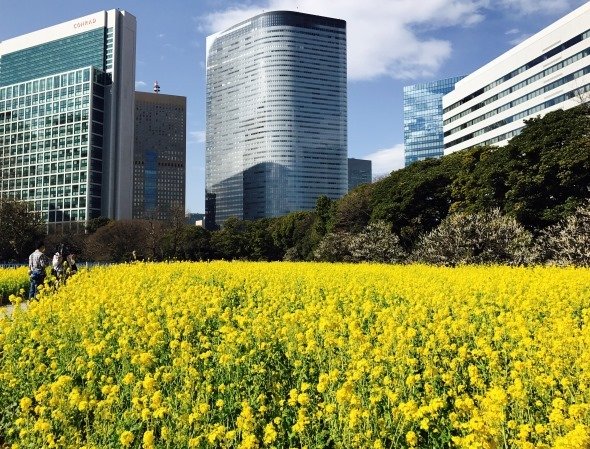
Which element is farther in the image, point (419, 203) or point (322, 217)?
point (322, 217)

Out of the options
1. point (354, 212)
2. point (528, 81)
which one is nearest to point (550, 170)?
point (354, 212)

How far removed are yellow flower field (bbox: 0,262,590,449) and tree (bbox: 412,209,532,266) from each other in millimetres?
14552

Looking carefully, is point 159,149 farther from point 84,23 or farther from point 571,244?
point 571,244

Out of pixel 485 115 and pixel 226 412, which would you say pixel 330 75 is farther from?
pixel 226 412

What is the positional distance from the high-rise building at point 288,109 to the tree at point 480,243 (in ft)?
448

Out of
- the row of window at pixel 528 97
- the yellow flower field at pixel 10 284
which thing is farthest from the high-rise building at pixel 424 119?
the yellow flower field at pixel 10 284

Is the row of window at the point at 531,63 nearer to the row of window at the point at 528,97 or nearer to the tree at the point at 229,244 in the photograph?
the row of window at the point at 528,97

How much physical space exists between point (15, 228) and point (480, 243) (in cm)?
4144

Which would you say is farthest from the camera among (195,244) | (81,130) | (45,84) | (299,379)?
(45,84)

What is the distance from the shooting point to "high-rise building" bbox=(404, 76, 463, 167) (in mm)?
177250

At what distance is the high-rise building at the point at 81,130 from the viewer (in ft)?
361

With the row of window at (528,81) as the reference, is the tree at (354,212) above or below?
below

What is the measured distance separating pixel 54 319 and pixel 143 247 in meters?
54.3

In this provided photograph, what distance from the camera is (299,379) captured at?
4688mm
